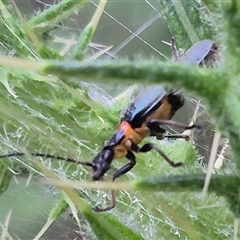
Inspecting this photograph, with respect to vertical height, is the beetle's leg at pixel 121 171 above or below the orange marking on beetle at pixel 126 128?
below

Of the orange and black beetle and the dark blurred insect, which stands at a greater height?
the dark blurred insect

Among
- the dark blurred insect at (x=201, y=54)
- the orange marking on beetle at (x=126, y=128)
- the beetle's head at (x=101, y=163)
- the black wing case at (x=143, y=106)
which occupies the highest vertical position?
the dark blurred insect at (x=201, y=54)

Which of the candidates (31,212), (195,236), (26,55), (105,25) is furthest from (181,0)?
(105,25)

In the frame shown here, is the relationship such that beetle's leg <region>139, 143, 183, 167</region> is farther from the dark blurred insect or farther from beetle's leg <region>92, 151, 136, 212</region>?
the dark blurred insect

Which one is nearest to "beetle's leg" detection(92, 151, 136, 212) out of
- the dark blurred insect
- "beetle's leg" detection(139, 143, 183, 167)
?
"beetle's leg" detection(139, 143, 183, 167)

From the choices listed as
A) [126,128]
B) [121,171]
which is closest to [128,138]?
[126,128]

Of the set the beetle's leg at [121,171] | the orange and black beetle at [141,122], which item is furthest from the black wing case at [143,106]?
the beetle's leg at [121,171]

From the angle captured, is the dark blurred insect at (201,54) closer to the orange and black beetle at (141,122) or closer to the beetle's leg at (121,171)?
the orange and black beetle at (141,122)

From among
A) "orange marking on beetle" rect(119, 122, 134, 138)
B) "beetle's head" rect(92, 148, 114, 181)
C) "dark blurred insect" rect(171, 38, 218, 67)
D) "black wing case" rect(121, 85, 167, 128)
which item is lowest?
"beetle's head" rect(92, 148, 114, 181)

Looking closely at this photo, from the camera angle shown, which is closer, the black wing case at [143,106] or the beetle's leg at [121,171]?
the beetle's leg at [121,171]
